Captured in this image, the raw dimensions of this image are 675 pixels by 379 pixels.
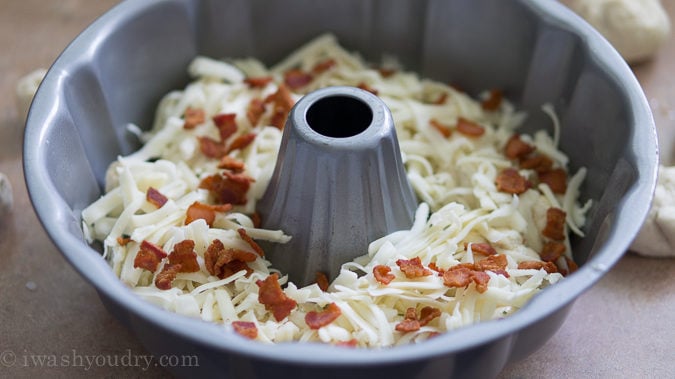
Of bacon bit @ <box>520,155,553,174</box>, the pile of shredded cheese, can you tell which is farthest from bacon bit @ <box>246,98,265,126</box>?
bacon bit @ <box>520,155,553,174</box>

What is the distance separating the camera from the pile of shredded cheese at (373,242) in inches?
43.3

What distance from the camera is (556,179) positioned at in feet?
4.34

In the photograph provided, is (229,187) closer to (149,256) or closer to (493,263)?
(149,256)

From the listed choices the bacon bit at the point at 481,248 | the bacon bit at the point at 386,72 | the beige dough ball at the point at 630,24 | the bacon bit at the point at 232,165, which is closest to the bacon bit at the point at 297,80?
the bacon bit at the point at 386,72

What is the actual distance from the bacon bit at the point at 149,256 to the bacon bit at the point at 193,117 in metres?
0.26

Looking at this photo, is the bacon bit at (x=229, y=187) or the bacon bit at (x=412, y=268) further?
the bacon bit at (x=229, y=187)

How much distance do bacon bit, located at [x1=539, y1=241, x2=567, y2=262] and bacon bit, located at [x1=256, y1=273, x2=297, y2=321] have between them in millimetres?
382

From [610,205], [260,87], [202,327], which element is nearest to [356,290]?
[202,327]

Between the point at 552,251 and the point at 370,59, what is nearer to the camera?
the point at 552,251

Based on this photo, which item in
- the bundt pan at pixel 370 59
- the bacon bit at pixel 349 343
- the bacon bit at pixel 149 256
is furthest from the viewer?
the bacon bit at pixel 149 256

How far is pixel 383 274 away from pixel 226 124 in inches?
16.3

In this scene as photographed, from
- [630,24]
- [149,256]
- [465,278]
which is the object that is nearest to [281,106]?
[149,256]

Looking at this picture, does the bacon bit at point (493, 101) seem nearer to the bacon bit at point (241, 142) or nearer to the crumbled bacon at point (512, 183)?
the crumbled bacon at point (512, 183)

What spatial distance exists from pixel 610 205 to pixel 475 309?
0.26 meters
